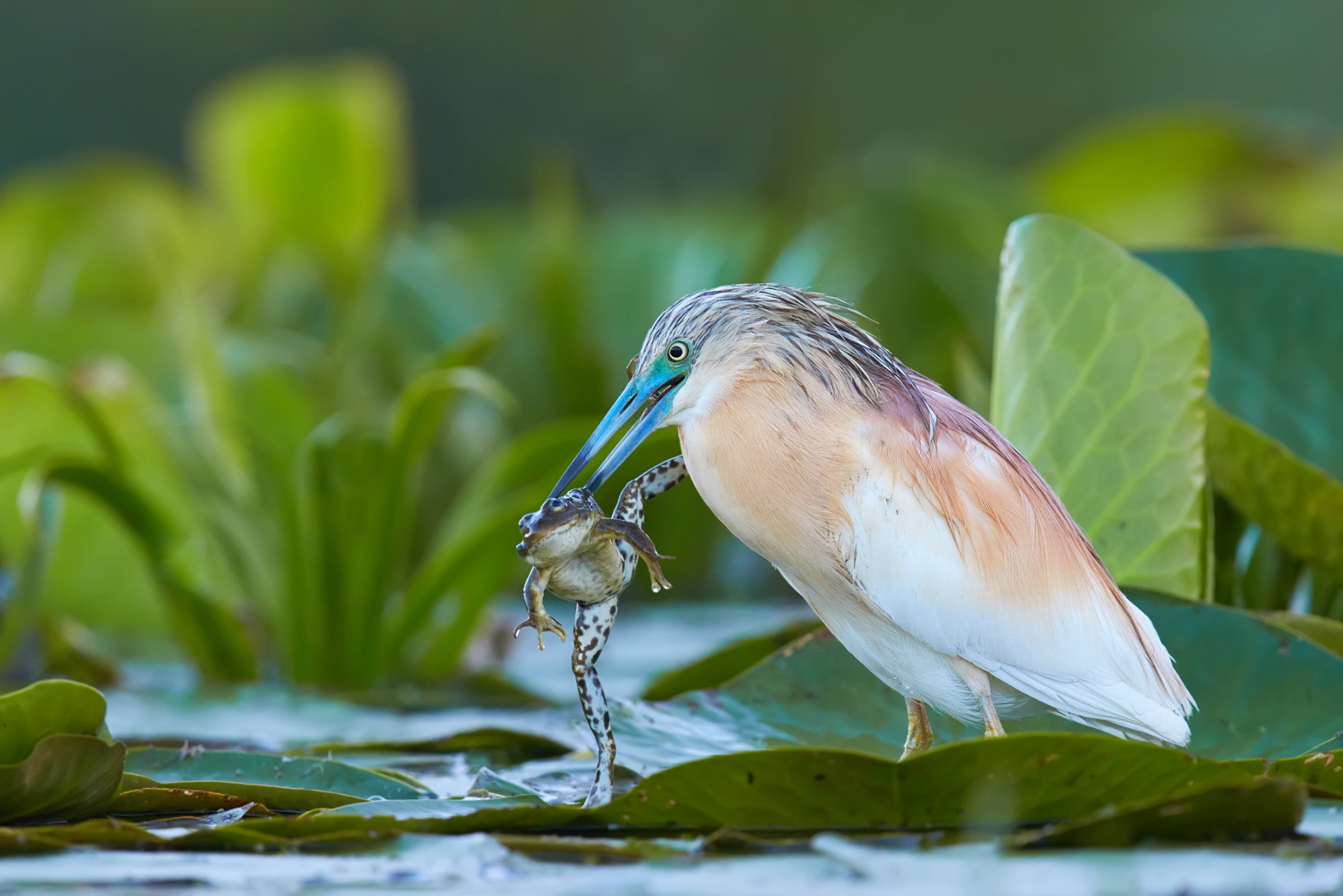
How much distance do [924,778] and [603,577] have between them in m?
0.35

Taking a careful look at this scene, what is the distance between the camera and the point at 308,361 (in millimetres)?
3779

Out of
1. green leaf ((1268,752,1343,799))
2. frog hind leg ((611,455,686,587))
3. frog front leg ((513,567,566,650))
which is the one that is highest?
frog hind leg ((611,455,686,587))

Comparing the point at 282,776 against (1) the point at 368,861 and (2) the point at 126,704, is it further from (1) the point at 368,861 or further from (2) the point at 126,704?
(2) the point at 126,704

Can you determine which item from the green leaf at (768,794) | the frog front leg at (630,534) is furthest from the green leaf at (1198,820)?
the frog front leg at (630,534)

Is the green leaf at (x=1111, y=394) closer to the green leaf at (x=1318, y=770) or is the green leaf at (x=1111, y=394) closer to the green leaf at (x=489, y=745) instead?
the green leaf at (x=1318, y=770)

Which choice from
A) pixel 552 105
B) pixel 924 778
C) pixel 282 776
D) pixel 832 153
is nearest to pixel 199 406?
pixel 282 776

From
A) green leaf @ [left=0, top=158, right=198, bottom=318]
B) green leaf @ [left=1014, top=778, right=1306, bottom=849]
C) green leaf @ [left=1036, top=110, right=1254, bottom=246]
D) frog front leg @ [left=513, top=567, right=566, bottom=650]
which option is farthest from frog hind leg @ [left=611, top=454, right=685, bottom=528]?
green leaf @ [left=1036, top=110, right=1254, bottom=246]

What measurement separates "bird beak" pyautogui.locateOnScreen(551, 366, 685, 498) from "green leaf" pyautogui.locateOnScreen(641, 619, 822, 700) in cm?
50

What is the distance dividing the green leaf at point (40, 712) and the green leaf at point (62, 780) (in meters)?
0.04

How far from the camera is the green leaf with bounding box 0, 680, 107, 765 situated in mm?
1360

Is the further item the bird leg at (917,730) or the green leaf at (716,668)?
the green leaf at (716,668)

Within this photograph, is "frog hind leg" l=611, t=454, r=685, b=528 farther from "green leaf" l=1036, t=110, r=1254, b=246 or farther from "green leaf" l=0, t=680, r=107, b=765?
"green leaf" l=1036, t=110, r=1254, b=246

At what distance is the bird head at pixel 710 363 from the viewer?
1.38 metres

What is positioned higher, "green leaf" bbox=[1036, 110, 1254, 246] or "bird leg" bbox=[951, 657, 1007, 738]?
"green leaf" bbox=[1036, 110, 1254, 246]
